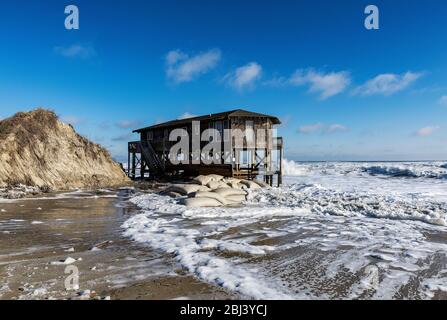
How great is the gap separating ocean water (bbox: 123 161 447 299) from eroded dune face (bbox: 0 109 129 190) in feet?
34.0

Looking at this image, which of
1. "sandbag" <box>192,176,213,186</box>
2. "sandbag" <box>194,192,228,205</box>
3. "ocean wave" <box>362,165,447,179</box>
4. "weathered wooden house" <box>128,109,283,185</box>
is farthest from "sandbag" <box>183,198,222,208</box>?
"ocean wave" <box>362,165,447,179</box>

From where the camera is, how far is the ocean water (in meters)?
4.32

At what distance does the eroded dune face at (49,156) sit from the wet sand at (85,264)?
34.7ft

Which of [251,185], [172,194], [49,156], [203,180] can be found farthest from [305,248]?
[49,156]

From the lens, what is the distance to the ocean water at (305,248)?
4324mm

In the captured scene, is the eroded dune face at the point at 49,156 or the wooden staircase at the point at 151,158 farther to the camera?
the wooden staircase at the point at 151,158

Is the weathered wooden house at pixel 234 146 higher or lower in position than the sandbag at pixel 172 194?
higher

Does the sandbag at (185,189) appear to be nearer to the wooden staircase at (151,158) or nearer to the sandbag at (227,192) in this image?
the sandbag at (227,192)

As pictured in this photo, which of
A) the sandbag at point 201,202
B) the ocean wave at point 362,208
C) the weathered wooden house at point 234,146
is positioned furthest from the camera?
the weathered wooden house at point 234,146

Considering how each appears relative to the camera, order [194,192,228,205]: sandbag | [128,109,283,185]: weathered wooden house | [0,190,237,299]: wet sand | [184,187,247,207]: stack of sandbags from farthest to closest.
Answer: [128,109,283,185]: weathered wooden house → [194,192,228,205]: sandbag → [184,187,247,207]: stack of sandbags → [0,190,237,299]: wet sand

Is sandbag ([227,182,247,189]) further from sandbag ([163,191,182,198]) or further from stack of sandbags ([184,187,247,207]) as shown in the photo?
sandbag ([163,191,182,198])

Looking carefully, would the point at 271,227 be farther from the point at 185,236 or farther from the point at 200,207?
the point at 200,207

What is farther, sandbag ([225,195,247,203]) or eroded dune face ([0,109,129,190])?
eroded dune face ([0,109,129,190])

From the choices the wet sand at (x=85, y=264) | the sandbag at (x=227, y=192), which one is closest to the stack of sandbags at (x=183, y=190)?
the sandbag at (x=227, y=192)
